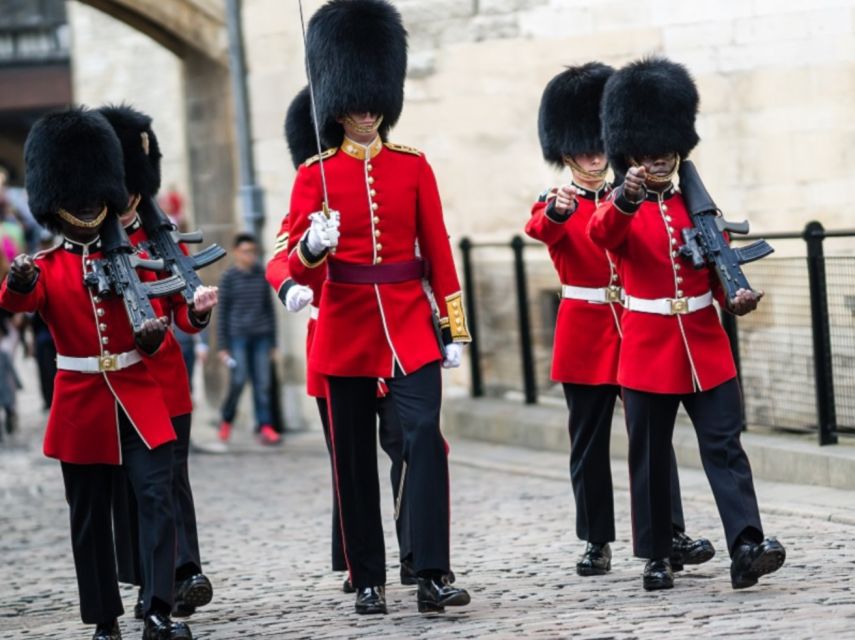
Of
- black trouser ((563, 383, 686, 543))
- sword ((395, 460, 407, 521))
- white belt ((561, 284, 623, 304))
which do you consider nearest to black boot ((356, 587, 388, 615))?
sword ((395, 460, 407, 521))

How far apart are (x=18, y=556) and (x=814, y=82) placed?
4.81 meters

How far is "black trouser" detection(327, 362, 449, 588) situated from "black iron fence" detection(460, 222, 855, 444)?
320cm

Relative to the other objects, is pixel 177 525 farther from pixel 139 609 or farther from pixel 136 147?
pixel 136 147

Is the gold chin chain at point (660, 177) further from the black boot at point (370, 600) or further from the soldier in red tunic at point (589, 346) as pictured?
the black boot at point (370, 600)

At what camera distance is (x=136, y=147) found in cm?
814

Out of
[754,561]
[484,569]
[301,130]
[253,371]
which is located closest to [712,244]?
[754,561]

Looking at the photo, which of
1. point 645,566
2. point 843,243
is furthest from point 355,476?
point 843,243

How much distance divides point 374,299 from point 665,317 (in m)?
1.02

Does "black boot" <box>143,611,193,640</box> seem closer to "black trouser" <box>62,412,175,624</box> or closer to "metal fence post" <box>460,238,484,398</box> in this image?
"black trouser" <box>62,412,175,624</box>

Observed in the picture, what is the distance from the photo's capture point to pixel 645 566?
7668mm

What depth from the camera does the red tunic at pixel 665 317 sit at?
7434mm

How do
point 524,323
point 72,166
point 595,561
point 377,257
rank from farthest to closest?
1. point 524,323
2. point 595,561
3. point 377,257
4. point 72,166

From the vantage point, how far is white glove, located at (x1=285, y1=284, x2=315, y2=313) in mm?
7141

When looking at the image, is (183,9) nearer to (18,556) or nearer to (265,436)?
(265,436)
